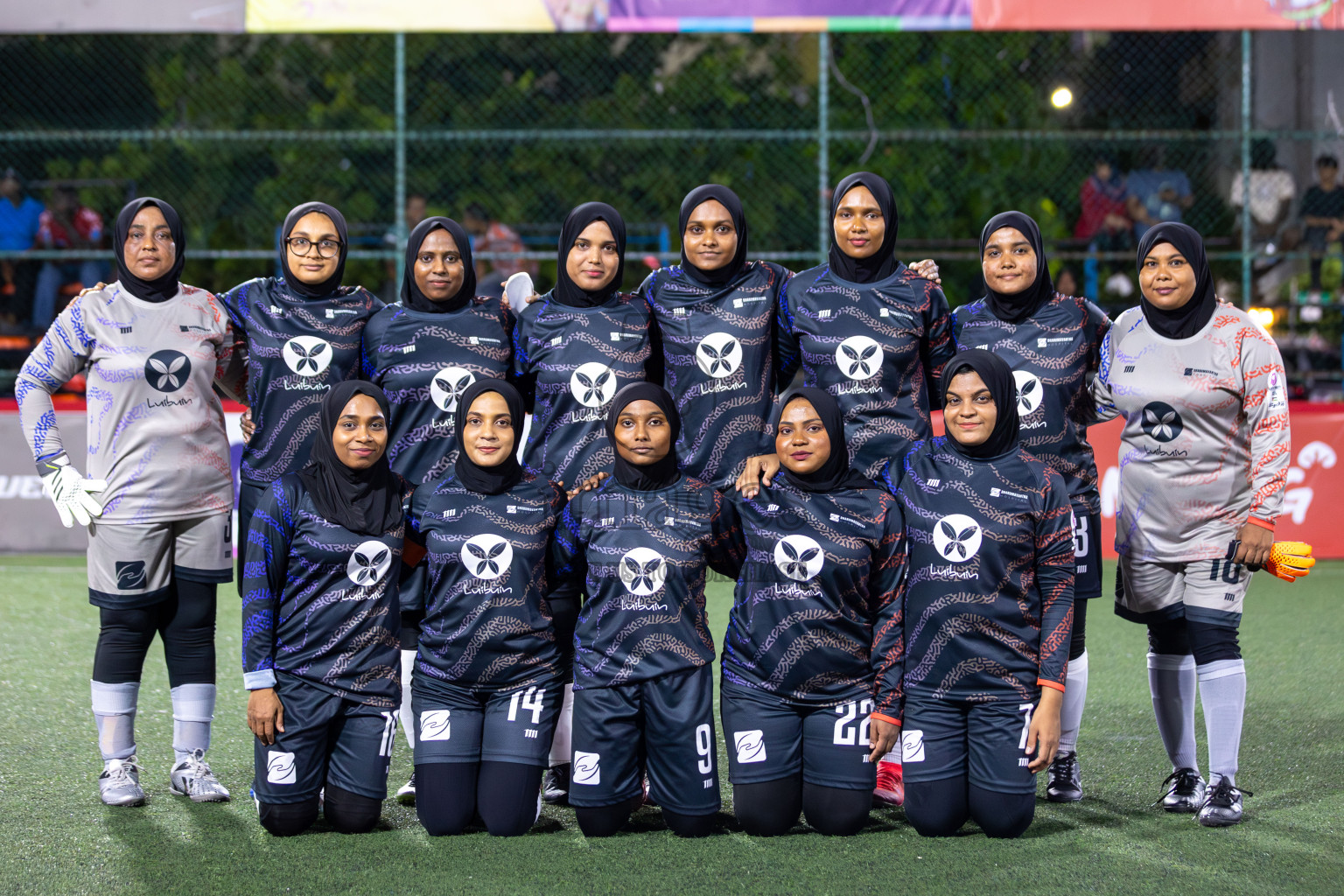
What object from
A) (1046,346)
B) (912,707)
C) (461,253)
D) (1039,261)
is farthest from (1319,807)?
(461,253)

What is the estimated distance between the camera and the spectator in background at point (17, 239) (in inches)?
479

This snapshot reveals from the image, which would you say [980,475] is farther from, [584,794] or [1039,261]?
Answer: [584,794]

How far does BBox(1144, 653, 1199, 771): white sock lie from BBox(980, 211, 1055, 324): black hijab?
126 centimetres

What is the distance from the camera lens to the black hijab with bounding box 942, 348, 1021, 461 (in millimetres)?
3949

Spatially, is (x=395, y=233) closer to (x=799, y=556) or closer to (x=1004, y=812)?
(x=799, y=556)

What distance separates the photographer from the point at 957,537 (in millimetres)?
3938

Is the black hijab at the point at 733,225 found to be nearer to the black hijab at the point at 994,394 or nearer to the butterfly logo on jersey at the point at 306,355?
the black hijab at the point at 994,394

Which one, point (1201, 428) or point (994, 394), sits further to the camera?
point (1201, 428)

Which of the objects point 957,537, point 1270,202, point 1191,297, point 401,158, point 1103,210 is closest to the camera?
point 957,537

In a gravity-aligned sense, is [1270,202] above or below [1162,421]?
above

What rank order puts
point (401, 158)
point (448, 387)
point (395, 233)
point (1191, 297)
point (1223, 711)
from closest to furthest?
1. point (1223, 711)
2. point (1191, 297)
3. point (448, 387)
4. point (401, 158)
5. point (395, 233)

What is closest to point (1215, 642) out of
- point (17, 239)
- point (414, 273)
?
point (414, 273)

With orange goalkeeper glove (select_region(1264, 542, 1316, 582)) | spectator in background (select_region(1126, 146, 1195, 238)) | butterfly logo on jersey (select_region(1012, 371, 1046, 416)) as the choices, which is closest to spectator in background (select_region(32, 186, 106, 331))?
butterfly logo on jersey (select_region(1012, 371, 1046, 416))

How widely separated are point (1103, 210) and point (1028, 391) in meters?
10.1
